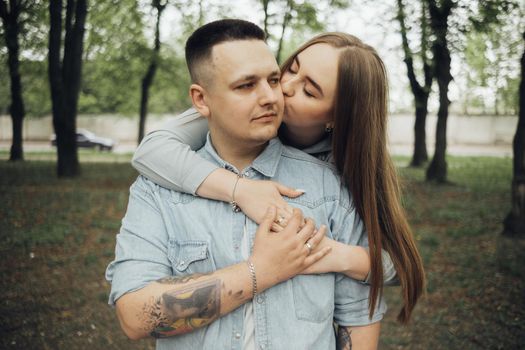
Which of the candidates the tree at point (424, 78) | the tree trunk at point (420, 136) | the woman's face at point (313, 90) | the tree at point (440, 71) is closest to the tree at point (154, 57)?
the tree at point (424, 78)

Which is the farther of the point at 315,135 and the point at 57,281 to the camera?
the point at 57,281

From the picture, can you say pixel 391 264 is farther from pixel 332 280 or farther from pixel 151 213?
pixel 151 213

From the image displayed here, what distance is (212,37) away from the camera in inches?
83.8

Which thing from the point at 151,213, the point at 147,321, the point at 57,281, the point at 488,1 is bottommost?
the point at 57,281

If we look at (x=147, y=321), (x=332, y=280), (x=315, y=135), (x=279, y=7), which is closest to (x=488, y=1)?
(x=279, y=7)

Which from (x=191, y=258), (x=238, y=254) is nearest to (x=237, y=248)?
(x=238, y=254)

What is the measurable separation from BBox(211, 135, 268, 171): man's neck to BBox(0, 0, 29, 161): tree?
15.4 m

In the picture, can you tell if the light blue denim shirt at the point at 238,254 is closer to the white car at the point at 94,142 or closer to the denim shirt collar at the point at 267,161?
the denim shirt collar at the point at 267,161

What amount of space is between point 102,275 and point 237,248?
525cm

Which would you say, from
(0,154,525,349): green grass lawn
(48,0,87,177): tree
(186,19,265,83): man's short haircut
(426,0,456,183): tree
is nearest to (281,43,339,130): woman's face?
(186,19,265,83): man's short haircut

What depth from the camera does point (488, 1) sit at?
9688mm

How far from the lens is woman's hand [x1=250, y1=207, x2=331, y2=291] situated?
1.79 m

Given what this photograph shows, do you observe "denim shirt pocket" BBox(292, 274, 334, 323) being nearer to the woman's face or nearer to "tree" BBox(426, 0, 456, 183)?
the woman's face

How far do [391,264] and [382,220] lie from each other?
8.3 inches
